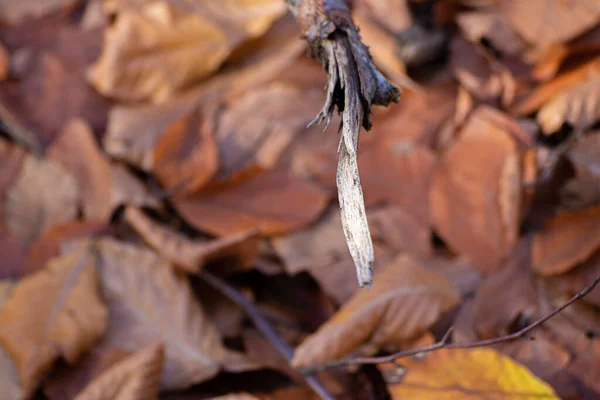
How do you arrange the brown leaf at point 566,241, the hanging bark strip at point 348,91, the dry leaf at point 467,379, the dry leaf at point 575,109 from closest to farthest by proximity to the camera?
the hanging bark strip at point 348,91 → the dry leaf at point 467,379 → the brown leaf at point 566,241 → the dry leaf at point 575,109

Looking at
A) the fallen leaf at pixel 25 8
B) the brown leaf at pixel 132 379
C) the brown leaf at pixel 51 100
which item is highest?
the fallen leaf at pixel 25 8

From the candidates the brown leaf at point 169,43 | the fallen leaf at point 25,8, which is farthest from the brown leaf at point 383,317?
the fallen leaf at point 25,8

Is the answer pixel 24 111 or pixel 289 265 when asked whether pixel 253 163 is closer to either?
pixel 289 265

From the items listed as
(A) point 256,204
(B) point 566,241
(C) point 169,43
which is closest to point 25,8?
(C) point 169,43

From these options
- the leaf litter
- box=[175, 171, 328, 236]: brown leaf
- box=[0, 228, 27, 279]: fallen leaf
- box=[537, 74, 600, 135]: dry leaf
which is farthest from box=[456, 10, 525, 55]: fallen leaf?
box=[0, 228, 27, 279]: fallen leaf

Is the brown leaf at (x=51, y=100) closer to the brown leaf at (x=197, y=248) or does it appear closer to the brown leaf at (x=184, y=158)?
the brown leaf at (x=184, y=158)

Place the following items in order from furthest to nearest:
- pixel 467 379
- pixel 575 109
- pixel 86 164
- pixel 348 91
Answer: pixel 86 164, pixel 575 109, pixel 467 379, pixel 348 91

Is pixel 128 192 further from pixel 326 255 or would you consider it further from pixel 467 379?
pixel 467 379

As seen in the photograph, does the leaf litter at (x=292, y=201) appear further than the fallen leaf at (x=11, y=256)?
No
